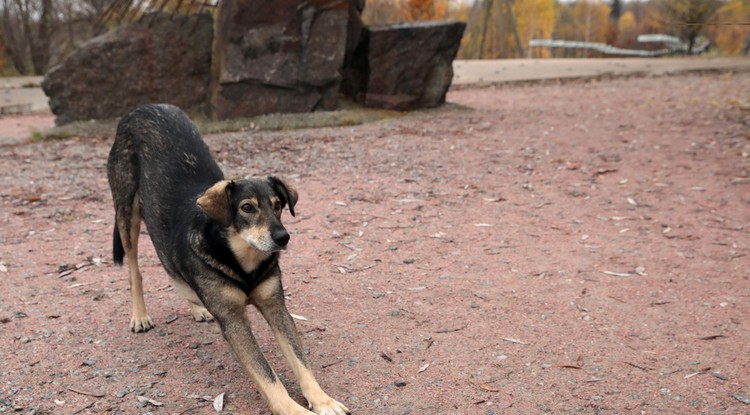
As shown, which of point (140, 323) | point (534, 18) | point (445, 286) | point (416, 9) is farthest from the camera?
point (534, 18)

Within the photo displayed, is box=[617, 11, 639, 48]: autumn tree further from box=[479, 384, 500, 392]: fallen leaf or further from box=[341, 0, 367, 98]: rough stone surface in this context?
box=[479, 384, 500, 392]: fallen leaf

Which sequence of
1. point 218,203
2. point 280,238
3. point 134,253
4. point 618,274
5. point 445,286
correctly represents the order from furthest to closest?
1. point 618,274
2. point 445,286
3. point 134,253
4. point 218,203
5. point 280,238

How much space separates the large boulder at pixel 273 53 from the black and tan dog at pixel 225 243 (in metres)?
7.22

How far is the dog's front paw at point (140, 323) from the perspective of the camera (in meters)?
4.28

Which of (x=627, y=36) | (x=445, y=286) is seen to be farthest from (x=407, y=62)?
(x=627, y=36)

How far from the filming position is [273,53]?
11.3 meters

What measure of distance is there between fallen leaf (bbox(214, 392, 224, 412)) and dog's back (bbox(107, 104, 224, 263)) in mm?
1044

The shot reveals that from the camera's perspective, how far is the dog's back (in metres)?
4.06

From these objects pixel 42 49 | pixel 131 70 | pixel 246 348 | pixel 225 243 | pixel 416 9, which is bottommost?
pixel 246 348

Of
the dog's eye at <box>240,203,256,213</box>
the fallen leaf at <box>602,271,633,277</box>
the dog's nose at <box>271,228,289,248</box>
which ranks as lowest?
the fallen leaf at <box>602,271,633,277</box>

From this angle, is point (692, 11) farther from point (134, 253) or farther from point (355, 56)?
point (134, 253)

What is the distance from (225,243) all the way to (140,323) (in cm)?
123

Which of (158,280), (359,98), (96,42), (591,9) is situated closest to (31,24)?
(96,42)

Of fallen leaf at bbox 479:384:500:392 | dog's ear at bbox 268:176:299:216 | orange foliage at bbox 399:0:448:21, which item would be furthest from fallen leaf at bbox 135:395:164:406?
orange foliage at bbox 399:0:448:21
